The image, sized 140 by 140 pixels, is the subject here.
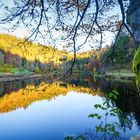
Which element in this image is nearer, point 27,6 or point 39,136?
point 27,6

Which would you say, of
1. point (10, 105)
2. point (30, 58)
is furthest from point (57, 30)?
point (30, 58)

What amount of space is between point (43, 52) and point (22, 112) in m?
25.3

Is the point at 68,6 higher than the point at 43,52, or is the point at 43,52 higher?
the point at 68,6

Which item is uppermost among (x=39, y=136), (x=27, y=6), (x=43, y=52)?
(x=27, y=6)

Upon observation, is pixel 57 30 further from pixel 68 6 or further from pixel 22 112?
pixel 22 112

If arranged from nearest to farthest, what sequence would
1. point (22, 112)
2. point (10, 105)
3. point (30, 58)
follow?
point (22, 112), point (10, 105), point (30, 58)

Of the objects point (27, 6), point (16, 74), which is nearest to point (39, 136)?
point (27, 6)

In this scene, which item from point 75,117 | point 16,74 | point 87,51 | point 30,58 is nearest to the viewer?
point 87,51

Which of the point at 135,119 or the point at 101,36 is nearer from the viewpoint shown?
the point at 101,36

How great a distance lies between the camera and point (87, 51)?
616 centimetres

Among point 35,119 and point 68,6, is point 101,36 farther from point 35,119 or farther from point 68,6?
point 35,119

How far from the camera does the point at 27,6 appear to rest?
191 inches

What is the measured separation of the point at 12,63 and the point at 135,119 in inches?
4454

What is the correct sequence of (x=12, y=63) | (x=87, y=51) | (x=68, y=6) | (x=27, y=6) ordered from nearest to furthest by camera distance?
(x=27, y=6) → (x=68, y=6) → (x=87, y=51) → (x=12, y=63)
